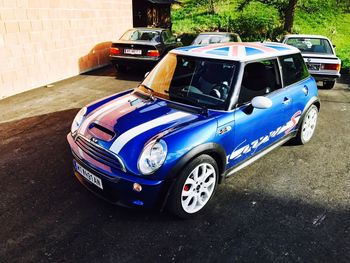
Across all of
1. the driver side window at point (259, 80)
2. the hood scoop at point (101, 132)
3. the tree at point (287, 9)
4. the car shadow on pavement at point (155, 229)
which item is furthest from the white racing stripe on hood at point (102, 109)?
the tree at point (287, 9)

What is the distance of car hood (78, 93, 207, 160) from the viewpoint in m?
3.12

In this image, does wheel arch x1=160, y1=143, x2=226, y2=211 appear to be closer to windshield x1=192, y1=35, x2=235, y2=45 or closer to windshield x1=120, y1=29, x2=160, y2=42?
windshield x1=192, y1=35, x2=235, y2=45

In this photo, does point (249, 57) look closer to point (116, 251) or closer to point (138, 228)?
point (138, 228)

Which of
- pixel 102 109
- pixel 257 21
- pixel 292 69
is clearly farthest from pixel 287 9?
pixel 102 109

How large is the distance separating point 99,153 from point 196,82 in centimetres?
150

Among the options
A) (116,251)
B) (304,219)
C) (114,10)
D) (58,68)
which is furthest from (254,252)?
(114,10)

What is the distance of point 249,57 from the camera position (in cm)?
392

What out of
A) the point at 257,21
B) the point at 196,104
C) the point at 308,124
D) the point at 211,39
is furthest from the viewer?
the point at 257,21

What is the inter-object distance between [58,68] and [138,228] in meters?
7.73

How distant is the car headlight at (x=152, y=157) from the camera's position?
9.80 feet

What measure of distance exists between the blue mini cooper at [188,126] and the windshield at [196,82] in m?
0.01

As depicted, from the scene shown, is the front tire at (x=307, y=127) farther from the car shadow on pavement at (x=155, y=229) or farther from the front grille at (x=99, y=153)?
the front grille at (x=99, y=153)

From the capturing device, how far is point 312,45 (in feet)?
30.5

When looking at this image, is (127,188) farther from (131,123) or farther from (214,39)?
(214,39)
